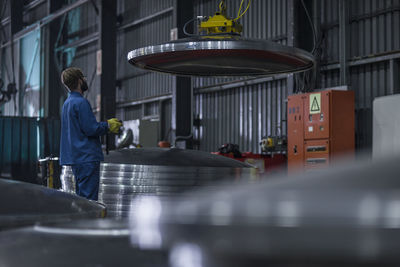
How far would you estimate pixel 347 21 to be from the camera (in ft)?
31.3

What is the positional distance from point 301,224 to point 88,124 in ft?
11.3

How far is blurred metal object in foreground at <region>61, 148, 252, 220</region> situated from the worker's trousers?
2.6 inches

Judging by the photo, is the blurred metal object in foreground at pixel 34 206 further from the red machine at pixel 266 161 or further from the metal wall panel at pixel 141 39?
the metal wall panel at pixel 141 39

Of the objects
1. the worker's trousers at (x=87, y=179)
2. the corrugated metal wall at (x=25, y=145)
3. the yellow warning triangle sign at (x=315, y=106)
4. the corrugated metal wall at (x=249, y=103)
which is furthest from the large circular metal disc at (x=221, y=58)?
the corrugated metal wall at (x=25, y=145)

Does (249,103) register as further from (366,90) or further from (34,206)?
(34,206)

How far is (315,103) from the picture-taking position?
8.86 m

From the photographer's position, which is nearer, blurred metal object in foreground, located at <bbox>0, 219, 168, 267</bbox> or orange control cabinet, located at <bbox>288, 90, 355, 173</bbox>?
blurred metal object in foreground, located at <bbox>0, 219, 168, 267</bbox>

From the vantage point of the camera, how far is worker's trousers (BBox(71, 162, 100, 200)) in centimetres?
398

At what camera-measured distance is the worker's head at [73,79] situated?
13.5 ft

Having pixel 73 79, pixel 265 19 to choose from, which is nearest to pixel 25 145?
pixel 265 19

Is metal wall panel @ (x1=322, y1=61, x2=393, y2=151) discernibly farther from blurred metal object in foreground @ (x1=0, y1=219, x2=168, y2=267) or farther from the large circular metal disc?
blurred metal object in foreground @ (x1=0, y1=219, x2=168, y2=267)

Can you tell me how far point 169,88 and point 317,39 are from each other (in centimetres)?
499

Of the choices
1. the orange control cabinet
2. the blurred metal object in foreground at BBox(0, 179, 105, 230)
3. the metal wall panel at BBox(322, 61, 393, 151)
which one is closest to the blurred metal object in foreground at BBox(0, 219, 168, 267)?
the blurred metal object in foreground at BBox(0, 179, 105, 230)

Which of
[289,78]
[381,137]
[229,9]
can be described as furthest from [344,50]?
[229,9]
